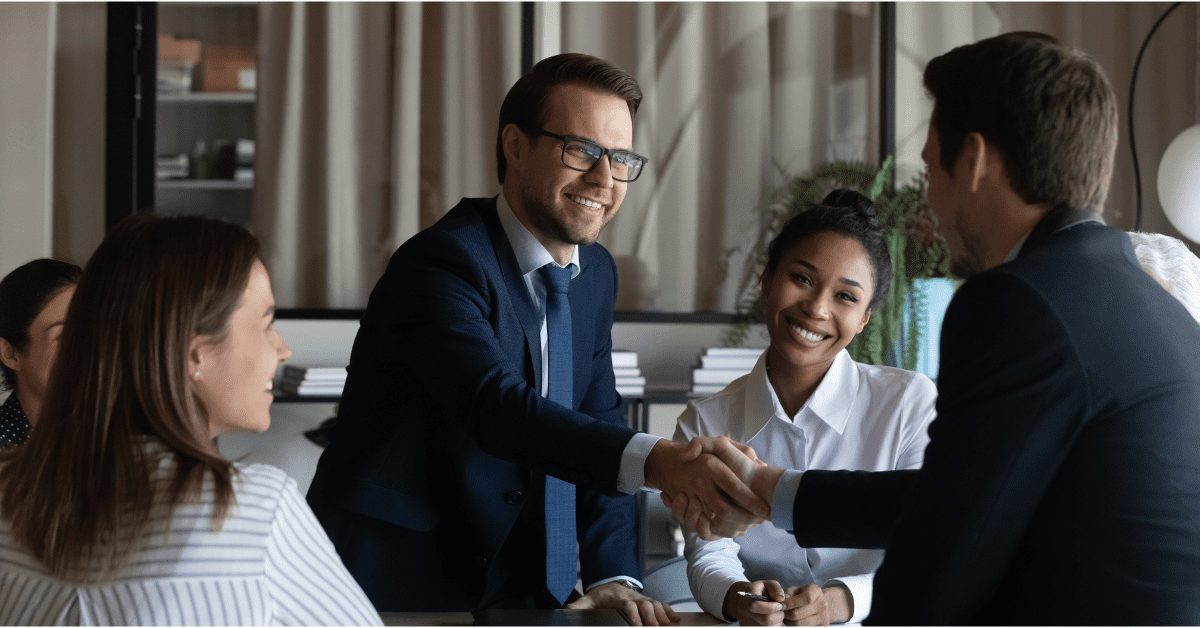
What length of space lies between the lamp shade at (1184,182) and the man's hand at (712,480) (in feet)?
7.45

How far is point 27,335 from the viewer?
6.69 ft

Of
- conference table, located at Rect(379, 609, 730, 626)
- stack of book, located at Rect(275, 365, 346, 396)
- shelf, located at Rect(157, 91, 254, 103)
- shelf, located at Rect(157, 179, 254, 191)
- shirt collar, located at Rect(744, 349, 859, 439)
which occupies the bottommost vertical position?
conference table, located at Rect(379, 609, 730, 626)

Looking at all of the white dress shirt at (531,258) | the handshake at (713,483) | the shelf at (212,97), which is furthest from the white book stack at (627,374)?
the shelf at (212,97)

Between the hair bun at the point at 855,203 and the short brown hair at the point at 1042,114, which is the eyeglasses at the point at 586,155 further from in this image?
the short brown hair at the point at 1042,114

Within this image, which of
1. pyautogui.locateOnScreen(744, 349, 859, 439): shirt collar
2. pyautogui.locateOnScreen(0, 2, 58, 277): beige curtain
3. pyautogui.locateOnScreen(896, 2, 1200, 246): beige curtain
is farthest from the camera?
pyautogui.locateOnScreen(896, 2, 1200, 246): beige curtain

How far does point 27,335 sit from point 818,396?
1677 millimetres

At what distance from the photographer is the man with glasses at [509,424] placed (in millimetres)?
1564

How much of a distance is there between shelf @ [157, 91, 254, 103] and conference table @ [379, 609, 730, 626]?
120 inches

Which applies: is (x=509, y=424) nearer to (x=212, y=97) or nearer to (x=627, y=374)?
(x=627, y=374)

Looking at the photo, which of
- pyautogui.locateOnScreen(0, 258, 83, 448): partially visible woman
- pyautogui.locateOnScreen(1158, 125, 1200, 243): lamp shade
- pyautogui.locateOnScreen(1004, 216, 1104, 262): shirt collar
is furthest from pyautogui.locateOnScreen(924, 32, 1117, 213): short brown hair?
pyautogui.locateOnScreen(1158, 125, 1200, 243): lamp shade

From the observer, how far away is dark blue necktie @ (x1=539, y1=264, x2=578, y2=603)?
1.70m

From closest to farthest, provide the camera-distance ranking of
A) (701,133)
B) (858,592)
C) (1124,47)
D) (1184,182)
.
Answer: (858,592), (1184,182), (701,133), (1124,47)

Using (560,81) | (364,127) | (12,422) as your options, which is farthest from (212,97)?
(560,81)

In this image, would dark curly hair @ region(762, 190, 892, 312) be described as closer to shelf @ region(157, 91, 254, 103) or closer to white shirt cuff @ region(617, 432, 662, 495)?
white shirt cuff @ region(617, 432, 662, 495)
